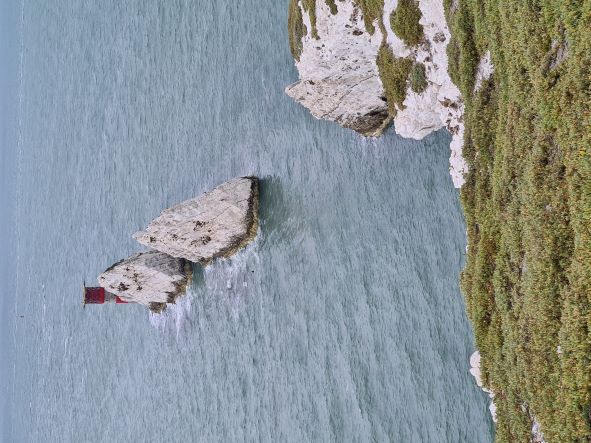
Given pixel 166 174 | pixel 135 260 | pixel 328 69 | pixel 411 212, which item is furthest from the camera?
pixel 166 174

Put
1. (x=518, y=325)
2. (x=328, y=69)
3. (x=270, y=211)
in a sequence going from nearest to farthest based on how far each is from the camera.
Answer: (x=518, y=325) → (x=328, y=69) → (x=270, y=211)

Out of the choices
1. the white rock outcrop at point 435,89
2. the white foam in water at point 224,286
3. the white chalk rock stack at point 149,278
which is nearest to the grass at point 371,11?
the white rock outcrop at point 435,89

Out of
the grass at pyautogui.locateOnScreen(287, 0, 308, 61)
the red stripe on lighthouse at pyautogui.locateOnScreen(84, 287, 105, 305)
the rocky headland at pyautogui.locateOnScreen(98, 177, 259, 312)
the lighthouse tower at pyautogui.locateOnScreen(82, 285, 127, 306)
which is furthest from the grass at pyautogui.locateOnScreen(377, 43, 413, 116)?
the red stripe on lighthouse at pyautogui.locateOnScreen(84, 287, 105, 305)

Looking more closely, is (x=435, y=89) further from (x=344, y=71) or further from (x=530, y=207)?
(x=530, y=207)

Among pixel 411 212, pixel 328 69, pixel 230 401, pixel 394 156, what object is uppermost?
pixel 328 69


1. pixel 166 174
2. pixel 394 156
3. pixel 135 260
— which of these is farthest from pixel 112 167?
pixel 394 156

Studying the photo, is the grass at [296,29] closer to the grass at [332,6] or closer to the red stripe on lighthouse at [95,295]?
the grass at [332,6]

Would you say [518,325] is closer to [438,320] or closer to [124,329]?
[438,320]
